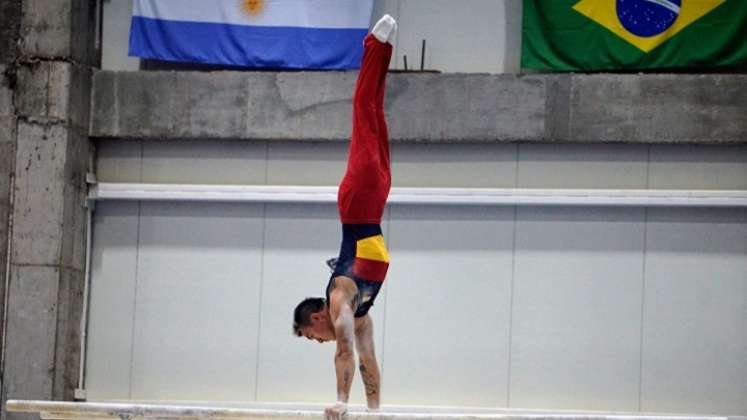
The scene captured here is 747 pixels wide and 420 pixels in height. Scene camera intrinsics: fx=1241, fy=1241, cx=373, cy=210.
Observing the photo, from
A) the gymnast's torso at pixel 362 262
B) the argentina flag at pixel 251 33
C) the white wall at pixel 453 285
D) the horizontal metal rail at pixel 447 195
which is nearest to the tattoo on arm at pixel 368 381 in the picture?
the gymnast's torso at pixel 362 262

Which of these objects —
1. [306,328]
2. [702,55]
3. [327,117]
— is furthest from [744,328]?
[306,328]

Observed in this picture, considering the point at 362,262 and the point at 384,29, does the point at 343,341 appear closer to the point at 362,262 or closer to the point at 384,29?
the point at 362,262

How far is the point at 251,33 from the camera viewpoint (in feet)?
42.1

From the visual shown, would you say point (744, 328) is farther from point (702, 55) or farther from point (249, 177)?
point (249, 177)

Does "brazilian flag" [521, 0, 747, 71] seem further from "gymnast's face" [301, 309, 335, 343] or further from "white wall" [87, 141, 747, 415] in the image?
"gymnast's face" [301, 309, 335, 343]

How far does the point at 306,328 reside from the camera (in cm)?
839

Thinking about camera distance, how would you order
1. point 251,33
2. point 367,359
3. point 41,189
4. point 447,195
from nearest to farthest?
point 367,359
point 447,195
point 41,189
point 251,33

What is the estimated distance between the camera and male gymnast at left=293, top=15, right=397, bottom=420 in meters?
8.35

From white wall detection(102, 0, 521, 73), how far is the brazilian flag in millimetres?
309

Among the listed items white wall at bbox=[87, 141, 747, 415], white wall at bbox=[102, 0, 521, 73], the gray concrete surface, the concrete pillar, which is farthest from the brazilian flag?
the concrete pillar

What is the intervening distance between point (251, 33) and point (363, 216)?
4870 mm

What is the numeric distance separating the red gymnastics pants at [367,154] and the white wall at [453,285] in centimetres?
405

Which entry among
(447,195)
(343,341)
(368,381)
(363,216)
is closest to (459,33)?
(447,195)

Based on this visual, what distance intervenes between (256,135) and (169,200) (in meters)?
1.16
